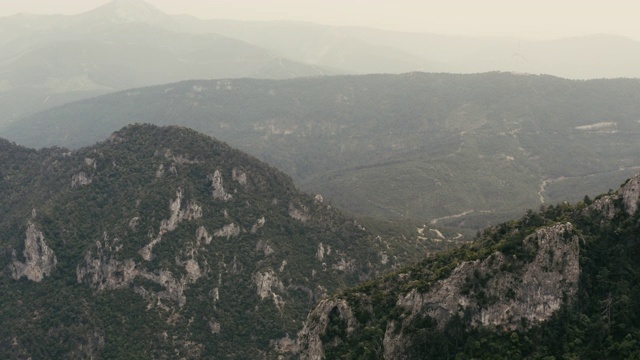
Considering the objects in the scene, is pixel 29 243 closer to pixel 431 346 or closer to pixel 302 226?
pixel 302 226

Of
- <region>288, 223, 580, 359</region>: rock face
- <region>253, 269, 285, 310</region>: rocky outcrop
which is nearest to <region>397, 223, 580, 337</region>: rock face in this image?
<region>288, 223, 580, 359</region>: rock face

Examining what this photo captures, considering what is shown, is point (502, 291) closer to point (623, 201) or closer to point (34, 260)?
point (623, 201)

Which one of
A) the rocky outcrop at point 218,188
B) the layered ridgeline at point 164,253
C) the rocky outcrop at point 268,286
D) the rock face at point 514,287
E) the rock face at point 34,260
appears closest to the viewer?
the rock face at point 514,287

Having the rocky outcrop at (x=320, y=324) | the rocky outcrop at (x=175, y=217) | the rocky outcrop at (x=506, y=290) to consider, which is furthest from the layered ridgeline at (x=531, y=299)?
the rocky outcrop at (x=175, y=217)

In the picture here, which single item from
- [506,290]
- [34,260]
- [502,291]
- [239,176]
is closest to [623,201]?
[506,290]

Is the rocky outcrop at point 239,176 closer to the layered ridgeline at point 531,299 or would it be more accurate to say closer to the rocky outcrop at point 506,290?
the layered ridgeline at point 531,299

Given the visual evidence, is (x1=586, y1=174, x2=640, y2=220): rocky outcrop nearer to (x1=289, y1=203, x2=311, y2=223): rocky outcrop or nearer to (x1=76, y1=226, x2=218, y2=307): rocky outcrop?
(x1=76, y1=226, x2=218, y2=307): rocky outcrop
